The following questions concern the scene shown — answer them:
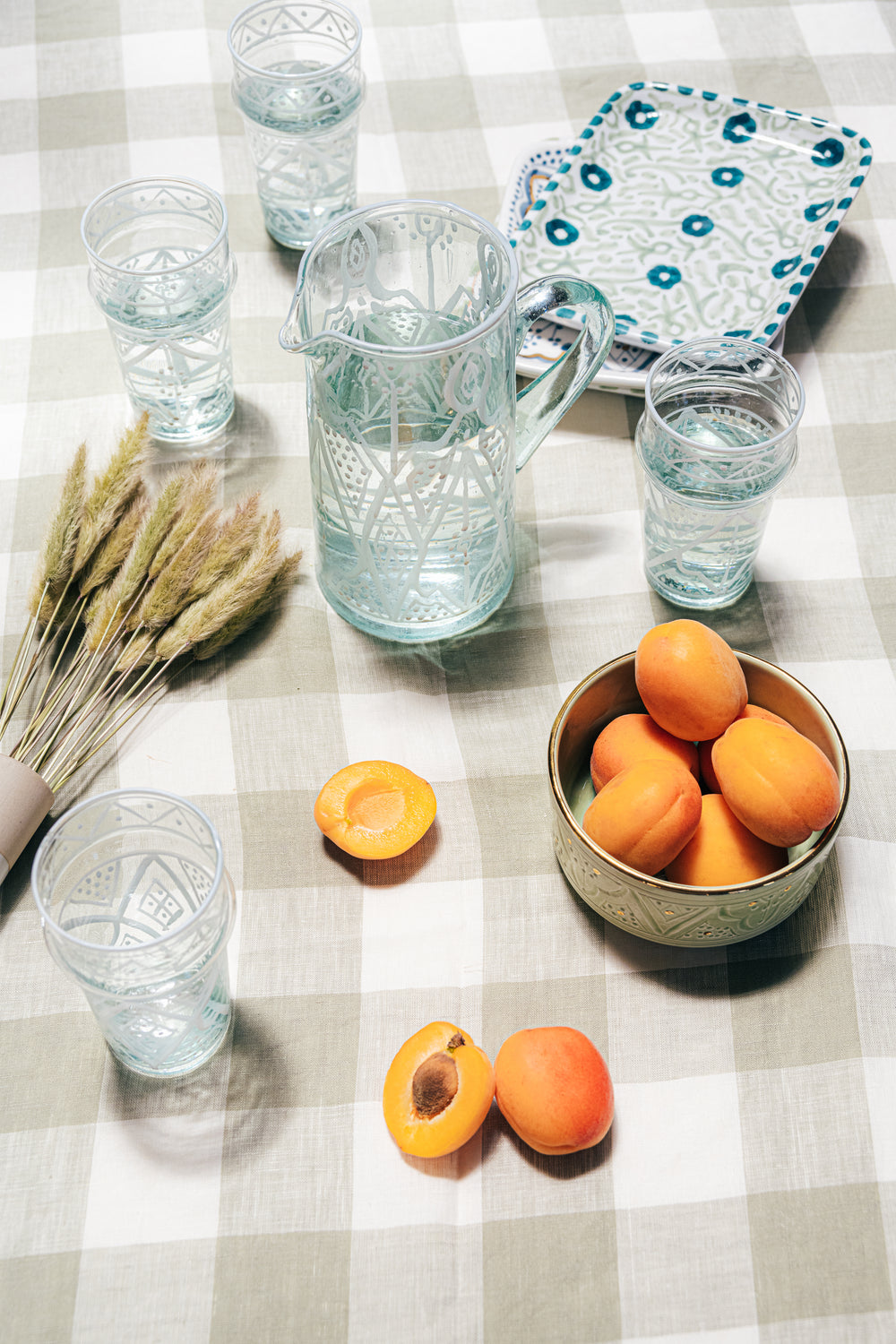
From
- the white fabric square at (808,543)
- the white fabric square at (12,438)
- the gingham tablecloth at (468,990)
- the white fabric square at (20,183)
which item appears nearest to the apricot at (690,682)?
the gingham tablecloth at (468,990)

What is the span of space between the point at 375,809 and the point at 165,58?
3.13 feet

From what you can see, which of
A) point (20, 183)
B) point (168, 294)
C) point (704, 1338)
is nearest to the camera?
point (704, 1338)

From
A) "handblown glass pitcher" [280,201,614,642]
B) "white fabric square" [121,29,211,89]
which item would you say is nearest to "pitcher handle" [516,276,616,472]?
"handblown glass pitcher" [280,201,614,642]

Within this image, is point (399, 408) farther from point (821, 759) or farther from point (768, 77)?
point (768, 77)

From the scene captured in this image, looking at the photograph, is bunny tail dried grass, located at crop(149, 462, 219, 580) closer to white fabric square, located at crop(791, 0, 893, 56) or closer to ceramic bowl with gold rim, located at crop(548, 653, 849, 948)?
ceramic bowl with gold rim, located at crop(548, 653, 849, 948)

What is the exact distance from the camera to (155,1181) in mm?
594

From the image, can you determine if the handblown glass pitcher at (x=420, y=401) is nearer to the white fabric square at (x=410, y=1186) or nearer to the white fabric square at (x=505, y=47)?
the white fabric square at (x=410, y=1186)

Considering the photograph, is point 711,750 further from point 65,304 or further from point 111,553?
point 65,304

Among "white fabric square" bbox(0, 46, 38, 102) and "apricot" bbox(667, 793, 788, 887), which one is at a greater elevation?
"white fabric square" bbox(0, 46, 38, 102)

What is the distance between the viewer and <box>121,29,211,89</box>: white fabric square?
1.21 meters

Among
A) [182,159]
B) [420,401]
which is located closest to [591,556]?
[420,401]

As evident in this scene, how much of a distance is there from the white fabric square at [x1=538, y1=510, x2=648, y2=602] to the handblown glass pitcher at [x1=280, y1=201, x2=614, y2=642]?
0.05 meters

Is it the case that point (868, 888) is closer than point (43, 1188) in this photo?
No

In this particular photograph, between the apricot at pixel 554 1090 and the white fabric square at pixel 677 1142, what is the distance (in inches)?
1.1
